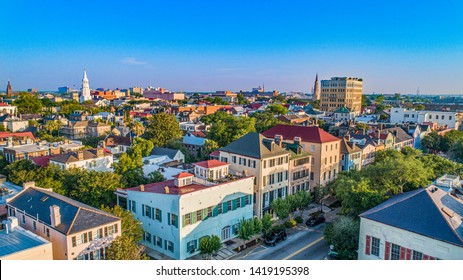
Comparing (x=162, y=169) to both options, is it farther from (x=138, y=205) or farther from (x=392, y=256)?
(x=392, y=256)

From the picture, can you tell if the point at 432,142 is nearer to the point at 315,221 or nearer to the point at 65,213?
the point at 315,221

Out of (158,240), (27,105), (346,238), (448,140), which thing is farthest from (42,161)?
(27,105)

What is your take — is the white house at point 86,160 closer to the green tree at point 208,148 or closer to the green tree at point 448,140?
the green tree at point 208,148

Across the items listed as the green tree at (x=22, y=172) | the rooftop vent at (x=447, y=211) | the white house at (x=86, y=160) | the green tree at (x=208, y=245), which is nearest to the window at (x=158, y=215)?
the green tree at (x=208, y=245)

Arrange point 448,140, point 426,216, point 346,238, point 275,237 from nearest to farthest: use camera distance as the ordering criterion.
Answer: point 426,216 < point 346,238 < point 275,237 < point 448,140

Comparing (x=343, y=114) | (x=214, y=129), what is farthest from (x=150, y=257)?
(x=343, y=114)

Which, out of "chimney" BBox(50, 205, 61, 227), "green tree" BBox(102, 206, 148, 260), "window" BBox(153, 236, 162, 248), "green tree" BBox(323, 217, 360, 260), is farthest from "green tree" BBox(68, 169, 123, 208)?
"green tree" BBox(323, 217, 360, 260)
